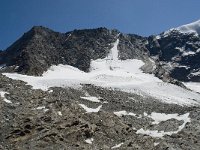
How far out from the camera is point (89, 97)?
269ft

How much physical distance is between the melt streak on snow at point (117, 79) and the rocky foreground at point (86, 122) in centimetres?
664

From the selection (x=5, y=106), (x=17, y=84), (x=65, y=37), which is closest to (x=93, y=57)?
(x=65, y=37)

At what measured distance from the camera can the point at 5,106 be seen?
222 feet

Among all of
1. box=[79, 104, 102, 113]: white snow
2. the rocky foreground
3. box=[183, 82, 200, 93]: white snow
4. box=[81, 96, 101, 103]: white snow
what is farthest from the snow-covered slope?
box=[79, 104, 102, 113]: white snow

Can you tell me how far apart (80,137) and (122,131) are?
23.7 ft

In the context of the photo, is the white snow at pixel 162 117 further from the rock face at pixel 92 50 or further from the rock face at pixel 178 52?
the rock face at pixel 178 52

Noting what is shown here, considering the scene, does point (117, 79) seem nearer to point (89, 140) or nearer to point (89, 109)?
point (89, 109)

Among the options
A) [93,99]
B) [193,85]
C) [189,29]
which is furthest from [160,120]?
[189,29]

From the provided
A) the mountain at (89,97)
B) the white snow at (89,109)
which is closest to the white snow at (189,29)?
the mountain at (89,97)

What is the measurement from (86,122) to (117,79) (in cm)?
3993

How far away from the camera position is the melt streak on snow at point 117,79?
9019cm

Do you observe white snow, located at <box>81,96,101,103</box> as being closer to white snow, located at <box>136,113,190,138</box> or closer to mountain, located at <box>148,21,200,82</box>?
white snow, located at <box>136,113,190,138</box>

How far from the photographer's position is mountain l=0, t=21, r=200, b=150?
203 feet

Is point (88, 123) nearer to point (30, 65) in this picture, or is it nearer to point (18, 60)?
point (30, 65)
